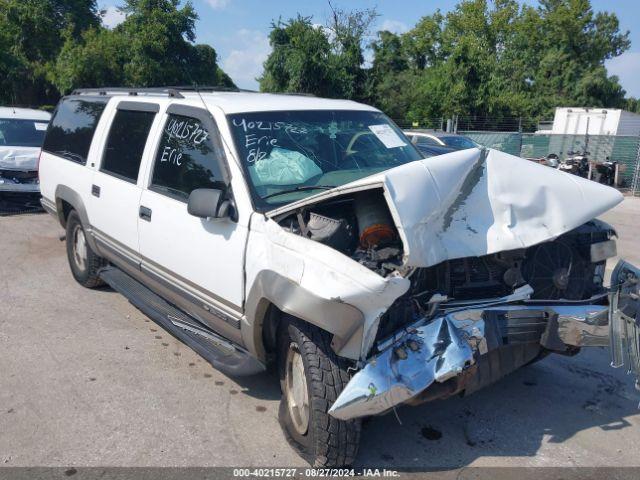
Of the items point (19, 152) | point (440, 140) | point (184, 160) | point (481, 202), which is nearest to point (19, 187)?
point (19, 152)

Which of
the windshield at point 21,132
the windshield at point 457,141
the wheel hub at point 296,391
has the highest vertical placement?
the windshield at point 457,141

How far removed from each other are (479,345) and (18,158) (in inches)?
365

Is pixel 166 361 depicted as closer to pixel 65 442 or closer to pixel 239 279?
pixel 65 442

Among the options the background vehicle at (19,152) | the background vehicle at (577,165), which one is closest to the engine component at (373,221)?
the background vehicle at (19,152)

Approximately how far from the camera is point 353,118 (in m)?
4.64

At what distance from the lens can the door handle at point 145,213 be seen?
14.5ft

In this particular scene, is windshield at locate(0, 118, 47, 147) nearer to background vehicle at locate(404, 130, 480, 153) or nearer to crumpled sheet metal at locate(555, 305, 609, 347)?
background vehicle at locate(404, 130, 480, 153)

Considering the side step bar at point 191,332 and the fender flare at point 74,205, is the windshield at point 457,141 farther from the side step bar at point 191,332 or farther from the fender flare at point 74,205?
the side step bar at point 191,332

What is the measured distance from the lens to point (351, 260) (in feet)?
9.31

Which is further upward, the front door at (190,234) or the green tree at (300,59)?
the green tree at (300,59)

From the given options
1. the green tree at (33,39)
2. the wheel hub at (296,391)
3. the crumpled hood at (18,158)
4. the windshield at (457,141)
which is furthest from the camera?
the green tree at (33,39)

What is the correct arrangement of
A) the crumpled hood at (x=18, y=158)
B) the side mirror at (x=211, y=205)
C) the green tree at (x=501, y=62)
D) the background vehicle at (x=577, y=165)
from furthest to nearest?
the green tree at (x=501, y=62)
the background vehicle at (x=577, y=165)
the crumpled hood at (x=18, y=158)
the side mirror at (x=211, y=205)

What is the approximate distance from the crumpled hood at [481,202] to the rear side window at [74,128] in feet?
12.4

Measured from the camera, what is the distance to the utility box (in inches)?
1069
